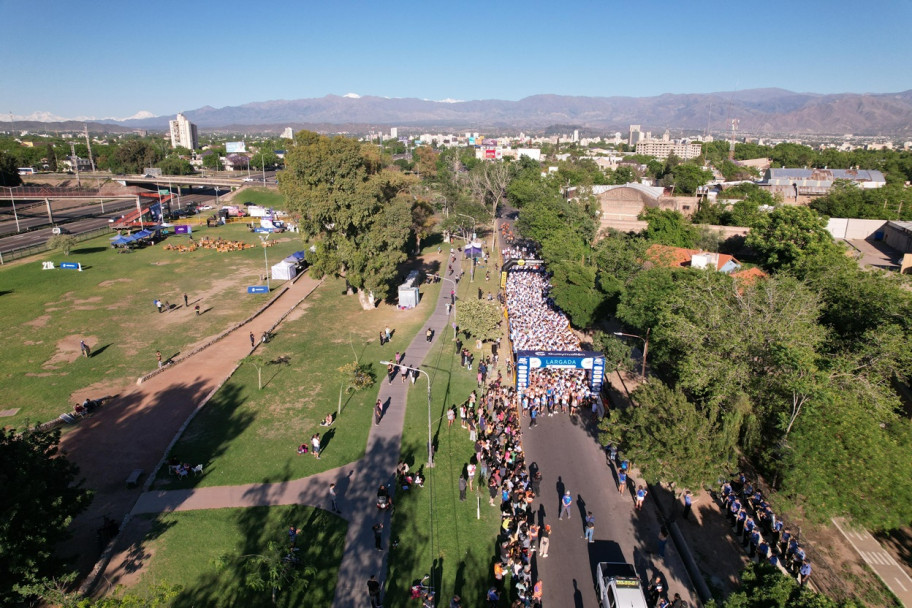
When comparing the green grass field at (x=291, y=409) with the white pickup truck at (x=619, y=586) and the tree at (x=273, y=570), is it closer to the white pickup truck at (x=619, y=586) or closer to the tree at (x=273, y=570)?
the tree at (x=273, y=570)

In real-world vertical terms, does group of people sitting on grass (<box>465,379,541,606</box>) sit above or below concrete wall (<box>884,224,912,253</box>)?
below

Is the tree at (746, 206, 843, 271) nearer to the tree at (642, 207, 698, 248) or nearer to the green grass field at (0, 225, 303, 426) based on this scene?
the tree at (642, 207, 698, 248)

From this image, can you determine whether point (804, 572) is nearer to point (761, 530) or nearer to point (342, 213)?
point (761, 530)

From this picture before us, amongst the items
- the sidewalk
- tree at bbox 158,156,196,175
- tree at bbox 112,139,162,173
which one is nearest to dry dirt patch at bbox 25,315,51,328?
the sidewalk

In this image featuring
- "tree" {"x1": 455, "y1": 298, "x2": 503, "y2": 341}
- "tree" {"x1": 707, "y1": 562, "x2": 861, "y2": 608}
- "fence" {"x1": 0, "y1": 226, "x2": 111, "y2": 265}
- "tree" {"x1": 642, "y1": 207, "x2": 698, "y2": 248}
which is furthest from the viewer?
"fence" {"x1": 0, "y1": 226, "x2": 111, "y2": 265}

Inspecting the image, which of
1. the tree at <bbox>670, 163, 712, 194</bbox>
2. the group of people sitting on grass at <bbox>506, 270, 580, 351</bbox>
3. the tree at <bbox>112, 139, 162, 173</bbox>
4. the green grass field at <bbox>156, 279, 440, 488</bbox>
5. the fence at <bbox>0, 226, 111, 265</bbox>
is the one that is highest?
the tree at <bbox>112, 139, 162, 173</bbox>

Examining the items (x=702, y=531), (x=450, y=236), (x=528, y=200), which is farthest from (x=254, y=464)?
(x=528, y=200)

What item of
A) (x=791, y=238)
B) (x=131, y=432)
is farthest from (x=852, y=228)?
(x=131, y=432)
